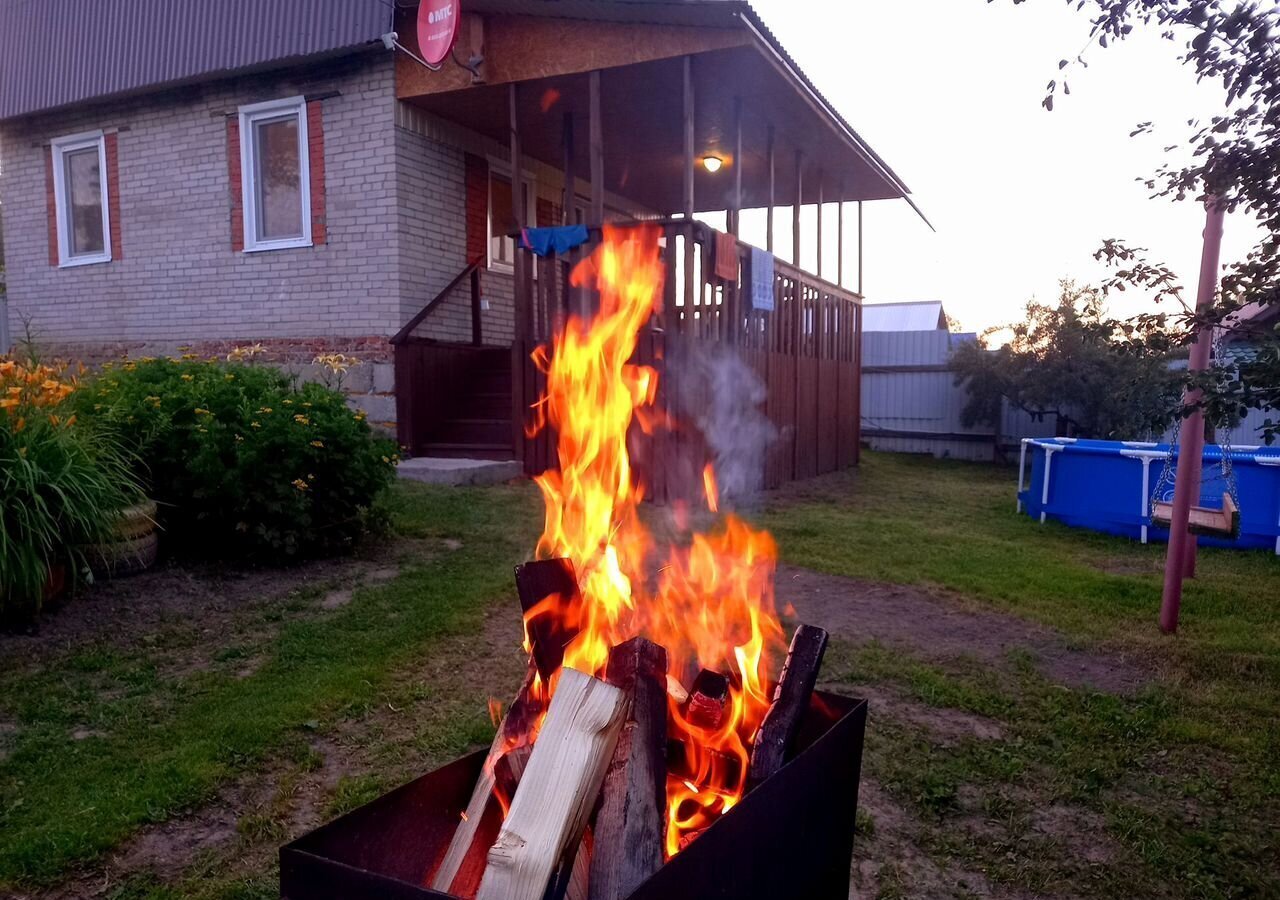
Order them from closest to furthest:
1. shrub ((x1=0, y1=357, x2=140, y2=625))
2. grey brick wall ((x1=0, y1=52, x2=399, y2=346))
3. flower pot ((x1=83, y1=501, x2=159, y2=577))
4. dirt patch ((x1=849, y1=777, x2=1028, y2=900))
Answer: dirt patch ((x1=849, y1=777, x2=1028, y2=900)), shrub ((x1=0, y1=357, x2=140, y2=625)), flower pot ((x1=83, y1=501, x2=159, y2=577)), grey brick wall ((x1=0, y1=52, x2=399, y2=346))

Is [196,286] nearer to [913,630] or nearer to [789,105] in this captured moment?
[789,105]

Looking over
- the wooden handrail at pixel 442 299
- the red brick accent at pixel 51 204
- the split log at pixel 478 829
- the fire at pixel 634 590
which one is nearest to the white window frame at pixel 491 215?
the wooden handrail at pixel 442 299

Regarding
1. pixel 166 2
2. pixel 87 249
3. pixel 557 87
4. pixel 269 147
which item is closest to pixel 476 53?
pixel 557 87

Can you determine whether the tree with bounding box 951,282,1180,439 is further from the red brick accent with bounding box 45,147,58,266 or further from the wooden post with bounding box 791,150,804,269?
the red brick accent with bounding box 45,147,58,266

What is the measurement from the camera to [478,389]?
36.7 ft

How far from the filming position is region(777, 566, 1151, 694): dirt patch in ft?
15.2

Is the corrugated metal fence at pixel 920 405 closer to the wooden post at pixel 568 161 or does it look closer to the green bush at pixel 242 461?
the wooden post at pixel 568 161

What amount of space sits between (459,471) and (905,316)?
26278 millimetres

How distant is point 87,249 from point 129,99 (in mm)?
2329

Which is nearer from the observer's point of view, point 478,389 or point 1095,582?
point 1095,582

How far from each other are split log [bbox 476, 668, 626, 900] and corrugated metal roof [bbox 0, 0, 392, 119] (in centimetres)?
975

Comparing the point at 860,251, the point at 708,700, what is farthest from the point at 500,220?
the point at 708,700

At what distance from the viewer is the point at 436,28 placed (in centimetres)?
906

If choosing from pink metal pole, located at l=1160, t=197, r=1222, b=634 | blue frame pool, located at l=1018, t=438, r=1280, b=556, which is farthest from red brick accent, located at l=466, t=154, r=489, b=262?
pink metal pole, located at l=1160, t=197, r=1222, b=634
